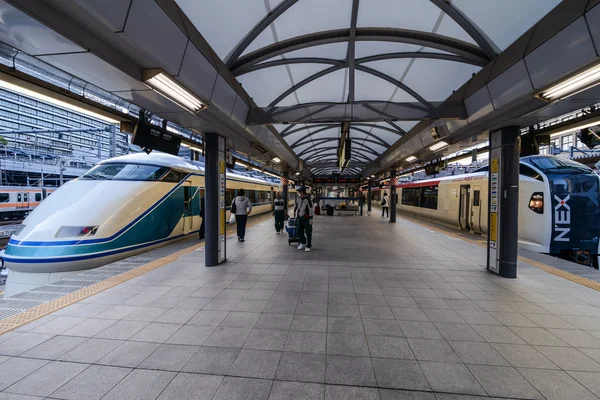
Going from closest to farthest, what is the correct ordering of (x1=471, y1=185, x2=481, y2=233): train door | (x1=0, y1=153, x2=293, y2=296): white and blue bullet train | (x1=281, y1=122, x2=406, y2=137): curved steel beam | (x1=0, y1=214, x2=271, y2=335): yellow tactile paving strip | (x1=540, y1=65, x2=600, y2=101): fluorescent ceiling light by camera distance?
(x1=540, y1=65, x2=600, y2=101): fluorescent ceiling light, (x1=0, y1=214, x2=271, y2=335): yellow tactile paving strip, (x1=0, y1=153, x2=293, y2=296): white and blue bullet train, (x1=281, y1=122, x2=406, y2=137): curved steel beam, (x1=471, y1=185, x2=481, y2=233): train door

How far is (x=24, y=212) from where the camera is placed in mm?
16188

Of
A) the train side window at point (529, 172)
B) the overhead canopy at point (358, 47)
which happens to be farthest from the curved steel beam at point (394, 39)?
the train side window at point (529, 172)

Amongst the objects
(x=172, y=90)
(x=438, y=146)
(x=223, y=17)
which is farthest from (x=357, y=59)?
(x=438, y=146)

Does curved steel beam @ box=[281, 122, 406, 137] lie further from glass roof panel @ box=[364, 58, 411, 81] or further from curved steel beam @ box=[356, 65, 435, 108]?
glass roof panel @ box=[364, 58, 411, 81]

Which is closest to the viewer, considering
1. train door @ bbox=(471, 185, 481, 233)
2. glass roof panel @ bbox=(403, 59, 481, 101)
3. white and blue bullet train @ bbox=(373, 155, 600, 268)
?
glass roof panel @ bbox=(403, 59, 481, 101)

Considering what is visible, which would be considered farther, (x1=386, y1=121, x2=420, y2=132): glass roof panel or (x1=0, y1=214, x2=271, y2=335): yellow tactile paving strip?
(x1=386, y1=121, x2=420, y2=132): glass roof panel

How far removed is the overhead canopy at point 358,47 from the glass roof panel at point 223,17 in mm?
13

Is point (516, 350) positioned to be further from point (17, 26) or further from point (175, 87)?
point (17, 26)

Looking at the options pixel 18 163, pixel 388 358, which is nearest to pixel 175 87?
pixel 388 358

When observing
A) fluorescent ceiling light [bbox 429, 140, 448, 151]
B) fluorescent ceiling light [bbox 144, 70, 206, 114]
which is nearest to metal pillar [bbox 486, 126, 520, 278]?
fluorescent ceiling light [bbox 429, 140, 448, 151]

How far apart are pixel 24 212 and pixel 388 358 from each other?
22.9m

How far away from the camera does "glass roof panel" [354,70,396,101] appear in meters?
5.22

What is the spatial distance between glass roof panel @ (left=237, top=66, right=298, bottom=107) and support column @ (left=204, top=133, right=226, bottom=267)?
1202 mm

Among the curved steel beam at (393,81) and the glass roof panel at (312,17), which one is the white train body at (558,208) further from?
the glass roof panel at (312,17)
